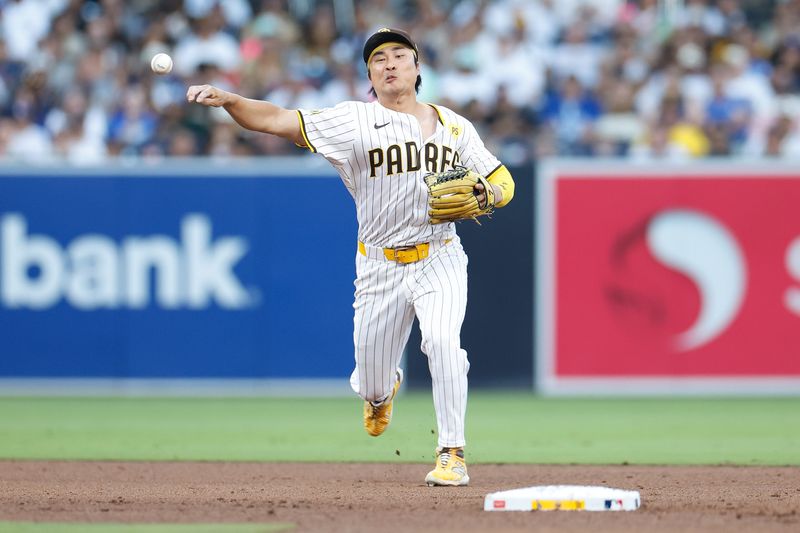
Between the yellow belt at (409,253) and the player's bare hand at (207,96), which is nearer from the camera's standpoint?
the player's bare hand at (207,96)

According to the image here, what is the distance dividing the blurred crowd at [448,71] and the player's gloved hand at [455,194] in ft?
20.0

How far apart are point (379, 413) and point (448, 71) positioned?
24.8ft

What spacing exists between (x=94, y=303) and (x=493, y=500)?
265 inches

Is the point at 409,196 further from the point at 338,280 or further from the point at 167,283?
the point at 167,283

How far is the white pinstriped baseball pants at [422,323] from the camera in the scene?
6.57 m

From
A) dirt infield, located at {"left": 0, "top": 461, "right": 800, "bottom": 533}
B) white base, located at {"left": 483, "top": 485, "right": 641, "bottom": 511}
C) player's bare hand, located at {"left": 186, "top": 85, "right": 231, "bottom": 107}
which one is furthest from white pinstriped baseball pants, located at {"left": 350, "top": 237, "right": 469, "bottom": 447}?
player's bare hand, located at {"left": 186, "top": 85, "right": 231, "bottom": 107}

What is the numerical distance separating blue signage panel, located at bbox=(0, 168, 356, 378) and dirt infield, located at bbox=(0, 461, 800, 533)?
383 centimetres

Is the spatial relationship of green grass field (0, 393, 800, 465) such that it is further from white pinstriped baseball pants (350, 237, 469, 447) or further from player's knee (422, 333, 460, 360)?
player's knee (422, 333, 460, 360)

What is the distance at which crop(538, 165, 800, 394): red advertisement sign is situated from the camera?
11578mm

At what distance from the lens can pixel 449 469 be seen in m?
6.60

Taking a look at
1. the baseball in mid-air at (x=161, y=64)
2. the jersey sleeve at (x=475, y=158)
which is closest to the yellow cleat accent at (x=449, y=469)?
the jersey sleeve at (x=475, y=158)

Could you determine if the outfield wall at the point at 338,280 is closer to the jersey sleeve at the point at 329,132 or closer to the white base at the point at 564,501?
the jersey sleeve at the point at 329,132

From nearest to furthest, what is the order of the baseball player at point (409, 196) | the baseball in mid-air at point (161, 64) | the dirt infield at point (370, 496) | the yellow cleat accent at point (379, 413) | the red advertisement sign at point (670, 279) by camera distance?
the dirt infield at point (370, 496), the baseball in mid-air at point (161, 64), the baseball player at point (409, 196), the yellow cleat accent at point (379, 413), the red advertisement sign at point (670, 279)

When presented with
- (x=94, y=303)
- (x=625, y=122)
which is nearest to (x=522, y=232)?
(x=625, y=122)
